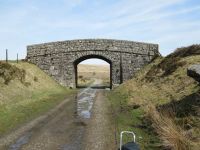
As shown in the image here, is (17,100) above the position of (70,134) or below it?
above

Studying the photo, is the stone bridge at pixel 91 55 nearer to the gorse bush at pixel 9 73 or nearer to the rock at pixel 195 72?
the gorse bush at pixel 9 73

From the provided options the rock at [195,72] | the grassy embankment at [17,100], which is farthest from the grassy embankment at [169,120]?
the grassy embankment at [17,100]

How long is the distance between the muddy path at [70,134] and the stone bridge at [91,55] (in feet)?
91.5

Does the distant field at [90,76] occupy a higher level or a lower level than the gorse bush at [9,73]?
lower

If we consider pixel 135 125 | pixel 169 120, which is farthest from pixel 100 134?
pixel 169 120

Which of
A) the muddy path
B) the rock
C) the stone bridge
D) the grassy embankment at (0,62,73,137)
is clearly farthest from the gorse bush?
the rock

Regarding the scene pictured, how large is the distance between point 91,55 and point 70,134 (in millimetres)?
34523

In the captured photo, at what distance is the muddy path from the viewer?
41.5 feet

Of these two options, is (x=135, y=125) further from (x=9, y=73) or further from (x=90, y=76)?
(x=90, y=76)

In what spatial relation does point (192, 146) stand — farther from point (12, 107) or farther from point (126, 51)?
point (126, 51)

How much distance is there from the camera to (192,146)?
10555 millimetres

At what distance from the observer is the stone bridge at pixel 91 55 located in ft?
159

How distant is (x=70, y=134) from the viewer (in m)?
14.8

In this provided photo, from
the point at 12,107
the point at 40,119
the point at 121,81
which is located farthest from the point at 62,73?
the point at 40,119
